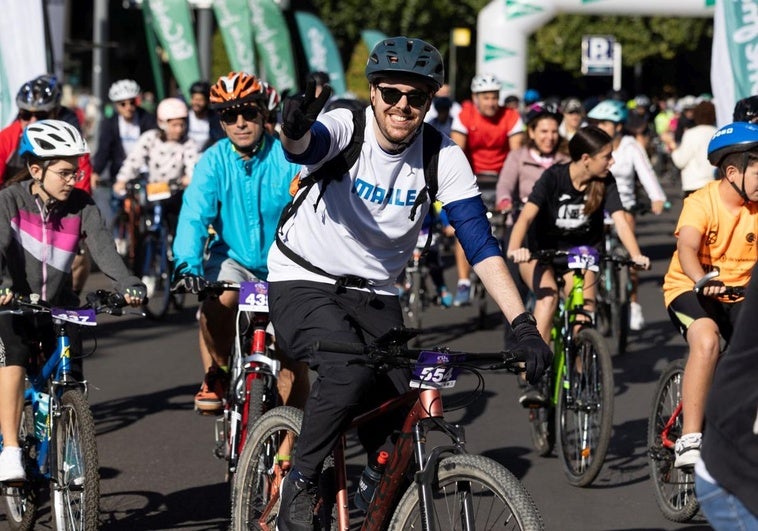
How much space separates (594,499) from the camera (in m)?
6.95

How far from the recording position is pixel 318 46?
2717 centimetres

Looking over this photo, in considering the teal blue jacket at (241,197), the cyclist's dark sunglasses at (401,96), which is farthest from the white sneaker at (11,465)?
the cyclist's dark sunglasses at (401,96)

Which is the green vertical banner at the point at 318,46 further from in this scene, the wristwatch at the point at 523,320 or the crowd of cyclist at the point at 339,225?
the wristwatch at the point at 523,320

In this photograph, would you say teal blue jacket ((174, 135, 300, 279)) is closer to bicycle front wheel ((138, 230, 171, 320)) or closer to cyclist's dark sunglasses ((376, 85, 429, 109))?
cyclist's dark sunglasses ((376, 85, 429, 109))

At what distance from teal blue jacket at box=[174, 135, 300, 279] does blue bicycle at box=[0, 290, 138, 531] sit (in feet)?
3.57

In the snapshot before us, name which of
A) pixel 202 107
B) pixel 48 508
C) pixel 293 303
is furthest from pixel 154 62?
pixel 293 303

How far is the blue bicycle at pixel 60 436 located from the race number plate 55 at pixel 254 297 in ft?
2.03

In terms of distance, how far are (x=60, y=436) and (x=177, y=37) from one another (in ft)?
54.3

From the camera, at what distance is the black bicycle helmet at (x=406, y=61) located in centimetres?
459

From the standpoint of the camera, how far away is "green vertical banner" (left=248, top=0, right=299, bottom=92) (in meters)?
24.2

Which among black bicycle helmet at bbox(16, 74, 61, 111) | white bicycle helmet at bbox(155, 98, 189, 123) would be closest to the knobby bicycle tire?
black bicycle helmet at bbox(16, 74, 61, 111)

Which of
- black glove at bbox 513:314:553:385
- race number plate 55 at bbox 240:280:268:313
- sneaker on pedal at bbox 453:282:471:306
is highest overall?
black glove at bbox 513:314:553:385

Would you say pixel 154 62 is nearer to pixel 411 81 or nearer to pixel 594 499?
pixel 594 499

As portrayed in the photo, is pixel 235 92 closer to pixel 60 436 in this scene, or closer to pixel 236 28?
pixel 60 436
